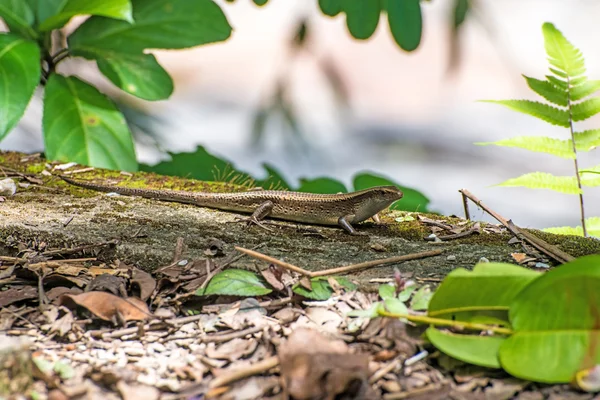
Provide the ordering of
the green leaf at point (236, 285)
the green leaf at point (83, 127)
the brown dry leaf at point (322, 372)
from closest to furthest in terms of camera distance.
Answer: the brown dry leaf at point (322, 372), the green leaf at point (236, 285), the green leaf at point (83, 127)

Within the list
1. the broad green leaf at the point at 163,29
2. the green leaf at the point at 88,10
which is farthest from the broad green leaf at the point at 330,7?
the green leaf at the point at 88,10

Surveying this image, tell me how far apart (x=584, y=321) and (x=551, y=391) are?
0.20 metres

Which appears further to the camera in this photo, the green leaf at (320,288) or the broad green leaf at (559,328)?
the green leaf at (320,288)

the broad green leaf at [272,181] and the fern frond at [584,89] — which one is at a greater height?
the fern frond at [584,89]

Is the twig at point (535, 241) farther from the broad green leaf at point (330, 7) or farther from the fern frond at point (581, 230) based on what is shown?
the broad green leaf at point (330, 7)

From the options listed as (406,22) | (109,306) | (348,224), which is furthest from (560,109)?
(109,306)

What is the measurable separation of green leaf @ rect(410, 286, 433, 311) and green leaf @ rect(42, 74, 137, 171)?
268 cm

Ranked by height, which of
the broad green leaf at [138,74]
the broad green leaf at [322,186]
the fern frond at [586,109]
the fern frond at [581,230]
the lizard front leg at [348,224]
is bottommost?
the fern frond at [581,230]

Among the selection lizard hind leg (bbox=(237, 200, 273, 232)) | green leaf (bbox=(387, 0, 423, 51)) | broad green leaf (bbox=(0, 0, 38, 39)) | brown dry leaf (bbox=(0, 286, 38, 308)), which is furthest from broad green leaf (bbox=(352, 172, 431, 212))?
brown dry leaf (bbox=(0, 286, 38, 308))

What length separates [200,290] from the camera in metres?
2.04

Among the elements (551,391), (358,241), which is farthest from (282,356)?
(358,241)

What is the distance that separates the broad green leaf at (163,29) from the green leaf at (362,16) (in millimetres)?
955

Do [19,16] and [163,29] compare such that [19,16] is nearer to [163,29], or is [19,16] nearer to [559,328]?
[163,29]

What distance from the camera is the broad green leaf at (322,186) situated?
4.66 metres
